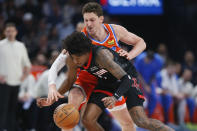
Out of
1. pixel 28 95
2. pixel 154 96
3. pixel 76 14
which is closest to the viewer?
pixel 28 95

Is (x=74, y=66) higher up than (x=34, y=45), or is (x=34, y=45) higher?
(x=74, y=66)

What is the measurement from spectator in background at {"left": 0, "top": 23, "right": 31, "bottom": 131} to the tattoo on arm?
3320mm

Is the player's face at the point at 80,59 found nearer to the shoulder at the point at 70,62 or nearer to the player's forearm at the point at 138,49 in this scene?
the shoulder at the point at 70,62

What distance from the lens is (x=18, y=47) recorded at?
768 centimetres

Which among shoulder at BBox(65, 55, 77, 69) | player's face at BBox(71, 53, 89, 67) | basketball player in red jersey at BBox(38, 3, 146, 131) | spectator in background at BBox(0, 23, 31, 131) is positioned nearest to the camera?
player's face at BBox(71, 53, 89, 67)

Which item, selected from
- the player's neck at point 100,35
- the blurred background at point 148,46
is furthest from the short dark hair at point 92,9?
the blurred background at point 148,46

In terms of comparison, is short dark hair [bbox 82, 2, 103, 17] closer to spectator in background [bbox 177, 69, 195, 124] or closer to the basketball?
the basketball

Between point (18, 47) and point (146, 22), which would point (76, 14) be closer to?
point (146, 22)

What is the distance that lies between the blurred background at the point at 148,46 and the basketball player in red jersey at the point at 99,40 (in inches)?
97.3

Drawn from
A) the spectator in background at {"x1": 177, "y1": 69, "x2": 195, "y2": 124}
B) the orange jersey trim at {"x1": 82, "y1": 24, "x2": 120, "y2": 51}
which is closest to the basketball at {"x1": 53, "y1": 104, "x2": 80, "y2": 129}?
the orange jersey trim at {"x1": 82, "y1": 24, "x2": 120, "y2": 51}

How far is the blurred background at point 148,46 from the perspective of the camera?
8531mm

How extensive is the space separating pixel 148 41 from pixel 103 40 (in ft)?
25.5

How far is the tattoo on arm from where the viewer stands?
176 inches

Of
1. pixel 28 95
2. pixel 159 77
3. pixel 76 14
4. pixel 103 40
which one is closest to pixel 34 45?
pixel 76 14
